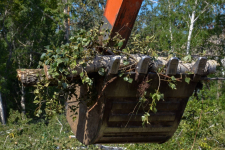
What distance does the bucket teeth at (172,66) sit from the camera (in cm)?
232

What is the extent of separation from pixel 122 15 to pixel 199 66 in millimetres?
881

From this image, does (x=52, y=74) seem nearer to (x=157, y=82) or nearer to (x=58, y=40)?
(x=157, y=82)

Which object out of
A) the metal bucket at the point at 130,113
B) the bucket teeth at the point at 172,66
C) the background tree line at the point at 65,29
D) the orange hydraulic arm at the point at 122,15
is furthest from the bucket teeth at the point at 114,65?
the background tree line at the point at 65,29

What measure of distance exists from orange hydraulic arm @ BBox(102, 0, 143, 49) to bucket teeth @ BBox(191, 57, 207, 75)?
2.56 feet

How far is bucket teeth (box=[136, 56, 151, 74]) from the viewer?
2.27 metres

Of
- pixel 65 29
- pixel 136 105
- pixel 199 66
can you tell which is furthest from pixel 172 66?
pixel 65 29

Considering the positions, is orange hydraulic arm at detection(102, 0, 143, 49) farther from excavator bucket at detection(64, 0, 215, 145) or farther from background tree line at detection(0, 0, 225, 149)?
background tree line at detection(0, 0, 225, 149)

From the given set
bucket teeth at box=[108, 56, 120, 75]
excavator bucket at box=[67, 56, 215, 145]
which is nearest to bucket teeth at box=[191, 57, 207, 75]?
excavator bucket at box=[67, 56, 215, 145]

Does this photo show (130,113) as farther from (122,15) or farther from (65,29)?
(65,29)

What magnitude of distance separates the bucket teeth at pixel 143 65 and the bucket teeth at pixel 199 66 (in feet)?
1.27

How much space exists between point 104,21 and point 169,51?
793mm

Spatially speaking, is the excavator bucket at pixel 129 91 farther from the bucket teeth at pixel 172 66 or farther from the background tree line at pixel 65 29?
the background tree line at pixel 65 29

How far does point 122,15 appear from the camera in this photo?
9.28 ft

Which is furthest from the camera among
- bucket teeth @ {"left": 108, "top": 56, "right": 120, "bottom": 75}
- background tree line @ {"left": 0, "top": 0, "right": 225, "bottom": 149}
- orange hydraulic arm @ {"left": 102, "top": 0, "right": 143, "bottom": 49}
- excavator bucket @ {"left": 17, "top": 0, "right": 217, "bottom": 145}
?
background tree line @ {"left": 0, "top": 0, "right": 225, "bottom": 149}
